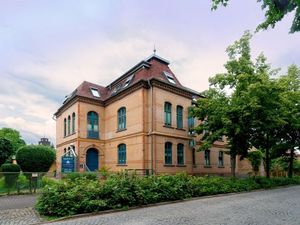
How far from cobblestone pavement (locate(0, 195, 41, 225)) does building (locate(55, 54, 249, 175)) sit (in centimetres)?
1017

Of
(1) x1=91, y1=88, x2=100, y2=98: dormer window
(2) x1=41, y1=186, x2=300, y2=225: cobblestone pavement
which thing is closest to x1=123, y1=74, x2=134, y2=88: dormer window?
(1) x1=91, y1=88, x2=100, y2=98: dormer window

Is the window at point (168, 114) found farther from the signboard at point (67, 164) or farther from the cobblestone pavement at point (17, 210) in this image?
the cobblestone pavement at point (17, 210)

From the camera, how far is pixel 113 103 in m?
27.2

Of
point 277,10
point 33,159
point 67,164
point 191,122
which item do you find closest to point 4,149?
point 33,159

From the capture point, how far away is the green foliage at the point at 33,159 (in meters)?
20.5

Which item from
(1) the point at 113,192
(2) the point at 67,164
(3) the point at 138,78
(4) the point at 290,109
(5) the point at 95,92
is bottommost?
(1) the point at 113,192

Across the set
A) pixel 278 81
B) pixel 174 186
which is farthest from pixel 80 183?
pixel 278 81

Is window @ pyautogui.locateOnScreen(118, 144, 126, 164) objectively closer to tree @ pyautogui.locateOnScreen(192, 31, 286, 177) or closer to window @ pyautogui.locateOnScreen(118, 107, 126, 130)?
window @ pyautogui.locateOnScreen(118, 107, 126, 130)

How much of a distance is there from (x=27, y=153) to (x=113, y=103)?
368 inches

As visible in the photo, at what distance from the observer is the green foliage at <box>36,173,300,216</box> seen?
10.2 m

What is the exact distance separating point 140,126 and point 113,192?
11.9 metres

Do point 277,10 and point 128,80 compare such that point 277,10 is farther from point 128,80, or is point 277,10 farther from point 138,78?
point 128,80

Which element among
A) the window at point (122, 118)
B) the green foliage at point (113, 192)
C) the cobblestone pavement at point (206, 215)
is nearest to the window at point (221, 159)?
the window at point (122, 118)

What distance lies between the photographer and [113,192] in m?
11.3
